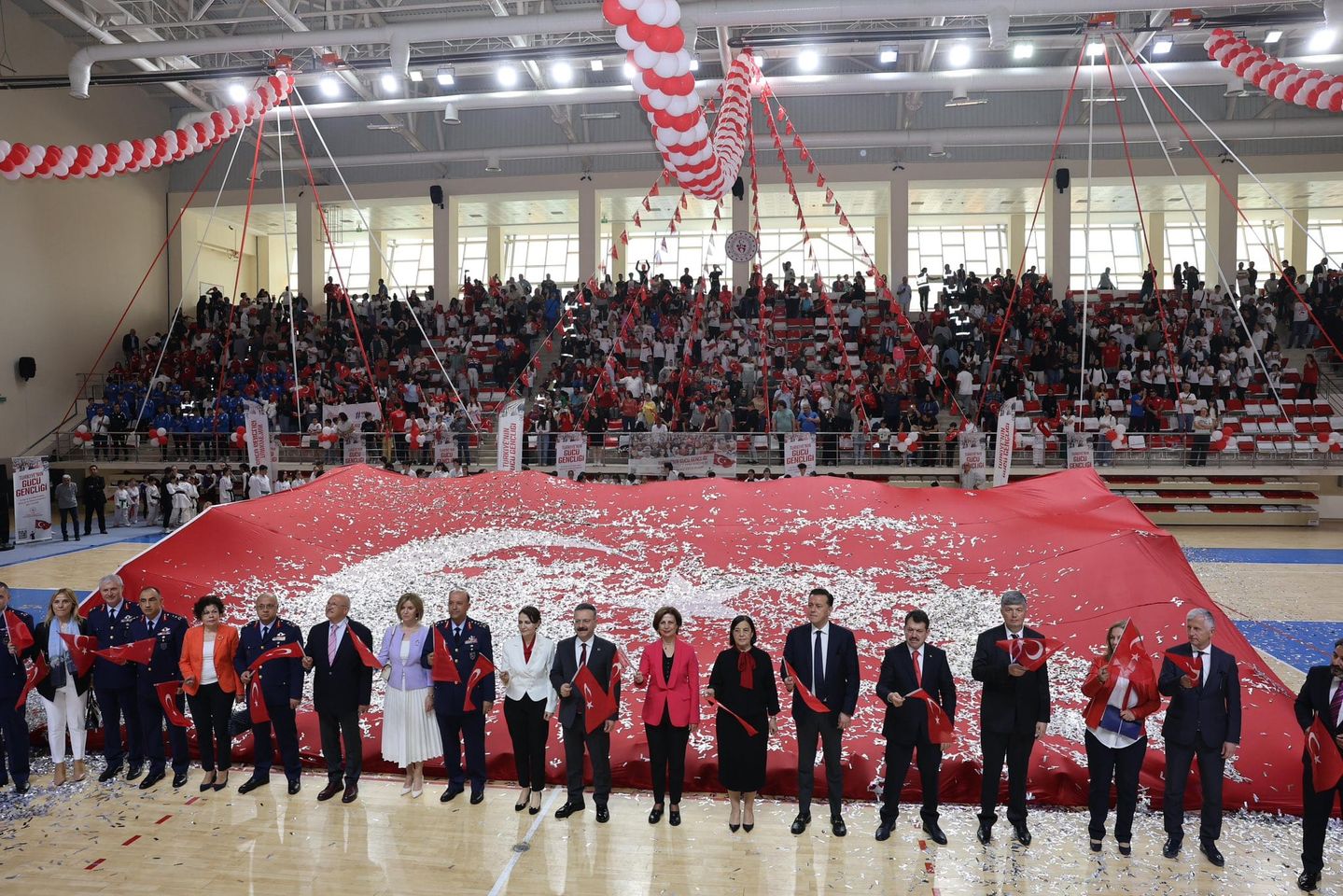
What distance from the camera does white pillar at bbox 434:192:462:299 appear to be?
25609 mm

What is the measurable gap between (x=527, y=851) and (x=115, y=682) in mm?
2875

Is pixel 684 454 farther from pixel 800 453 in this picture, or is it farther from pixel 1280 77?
pixel 1280 77

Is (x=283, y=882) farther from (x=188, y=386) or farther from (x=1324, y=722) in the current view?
(x=188, y=386)

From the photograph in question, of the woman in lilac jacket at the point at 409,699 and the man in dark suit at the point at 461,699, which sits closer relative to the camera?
the man in dark suit at the point at 461,699

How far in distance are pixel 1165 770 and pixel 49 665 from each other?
6.37 m

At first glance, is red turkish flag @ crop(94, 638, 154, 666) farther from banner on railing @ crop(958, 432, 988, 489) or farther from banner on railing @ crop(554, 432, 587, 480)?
banner on railing @ crop(958, 432, 988, 489)

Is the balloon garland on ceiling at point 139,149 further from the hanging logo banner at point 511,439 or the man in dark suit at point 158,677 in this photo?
the man in dark suit at point 158,677

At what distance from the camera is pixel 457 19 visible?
50.5 feet

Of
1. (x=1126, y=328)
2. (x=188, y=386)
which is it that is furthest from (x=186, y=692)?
(x=1126, y=328)

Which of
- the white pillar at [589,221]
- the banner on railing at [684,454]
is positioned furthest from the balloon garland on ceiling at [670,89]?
the white pillar at [589,221]

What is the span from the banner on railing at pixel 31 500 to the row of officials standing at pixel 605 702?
36.1 ft

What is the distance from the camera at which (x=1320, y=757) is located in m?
4.59

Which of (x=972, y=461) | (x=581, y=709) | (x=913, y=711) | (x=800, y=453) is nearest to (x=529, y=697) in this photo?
(x=581, y=709)

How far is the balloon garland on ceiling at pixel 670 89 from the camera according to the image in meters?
6.55
